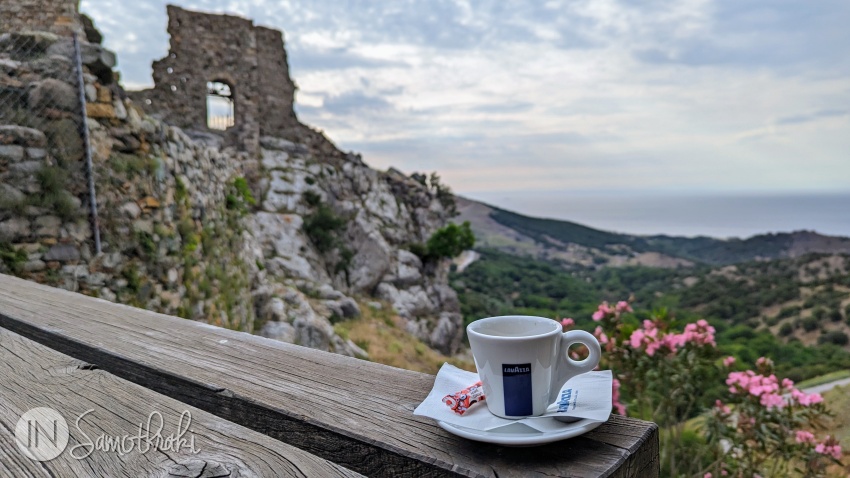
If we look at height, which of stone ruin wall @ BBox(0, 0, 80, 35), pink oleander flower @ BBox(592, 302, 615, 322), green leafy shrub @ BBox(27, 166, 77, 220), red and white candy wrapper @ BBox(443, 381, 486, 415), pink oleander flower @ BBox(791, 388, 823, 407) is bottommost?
pink oleander flower @ BBox(791, 388, 823, 407)

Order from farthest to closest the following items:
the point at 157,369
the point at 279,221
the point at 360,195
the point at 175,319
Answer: the point at 360,195 → the point at 279,221 → the point at 175,319 → the point at 157,369

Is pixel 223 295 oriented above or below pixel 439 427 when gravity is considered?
below

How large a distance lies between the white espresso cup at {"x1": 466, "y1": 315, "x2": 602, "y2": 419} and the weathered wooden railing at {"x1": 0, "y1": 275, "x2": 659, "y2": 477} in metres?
0.11

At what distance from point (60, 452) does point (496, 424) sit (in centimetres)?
62

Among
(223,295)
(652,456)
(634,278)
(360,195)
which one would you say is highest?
(360,195)

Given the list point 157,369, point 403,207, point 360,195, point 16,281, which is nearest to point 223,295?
point 16,281

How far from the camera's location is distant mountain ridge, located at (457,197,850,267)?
3622 centimetres

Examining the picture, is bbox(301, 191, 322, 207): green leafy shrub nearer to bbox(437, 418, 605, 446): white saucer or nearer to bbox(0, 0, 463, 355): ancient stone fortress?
bbox(0, 0, 463, 355): ancient stone fortress

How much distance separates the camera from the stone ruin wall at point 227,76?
13.1 meters

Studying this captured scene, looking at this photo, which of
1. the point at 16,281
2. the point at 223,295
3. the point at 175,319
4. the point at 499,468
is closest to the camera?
the point at 499,468

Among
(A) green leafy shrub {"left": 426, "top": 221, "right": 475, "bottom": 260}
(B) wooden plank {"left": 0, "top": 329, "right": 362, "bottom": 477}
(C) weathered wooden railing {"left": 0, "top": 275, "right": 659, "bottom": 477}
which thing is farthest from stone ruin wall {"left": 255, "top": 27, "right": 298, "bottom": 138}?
(B) wooden plank {"left": 0, "top": 329, "right": 362, "bottom": 477}

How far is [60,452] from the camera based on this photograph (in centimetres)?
75

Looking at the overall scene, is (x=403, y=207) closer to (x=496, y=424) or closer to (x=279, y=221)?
(x=279, y=221)

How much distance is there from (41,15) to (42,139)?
121 inches
